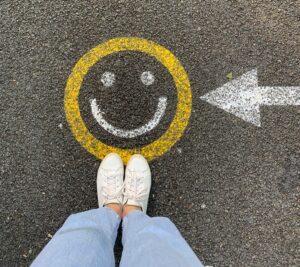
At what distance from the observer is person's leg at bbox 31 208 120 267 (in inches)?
81.3

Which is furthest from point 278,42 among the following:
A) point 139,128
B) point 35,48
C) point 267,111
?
point 35,48

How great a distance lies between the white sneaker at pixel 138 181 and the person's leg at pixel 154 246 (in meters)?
0.23

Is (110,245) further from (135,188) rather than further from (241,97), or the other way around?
(241,97)

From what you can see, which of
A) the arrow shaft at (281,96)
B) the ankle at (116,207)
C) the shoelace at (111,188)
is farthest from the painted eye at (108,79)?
the arrow shaft at (281,96)

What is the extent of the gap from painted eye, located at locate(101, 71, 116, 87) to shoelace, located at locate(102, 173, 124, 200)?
1.90ft

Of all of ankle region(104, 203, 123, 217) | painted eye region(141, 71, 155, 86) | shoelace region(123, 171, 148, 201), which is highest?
painted eye region(141, 71, 155, 86)

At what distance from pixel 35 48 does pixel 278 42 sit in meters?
1.55

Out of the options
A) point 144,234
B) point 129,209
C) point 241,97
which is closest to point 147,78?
point 241,97

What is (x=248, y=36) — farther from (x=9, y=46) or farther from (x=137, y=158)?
(x=9, y=46)

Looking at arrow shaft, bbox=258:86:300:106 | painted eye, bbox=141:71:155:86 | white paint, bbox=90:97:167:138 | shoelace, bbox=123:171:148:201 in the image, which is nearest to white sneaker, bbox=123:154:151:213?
shoelace, bbox=123:171:148:201

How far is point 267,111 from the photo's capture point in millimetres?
2713

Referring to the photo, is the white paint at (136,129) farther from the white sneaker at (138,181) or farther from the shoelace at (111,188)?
the shoelace at (111,188)

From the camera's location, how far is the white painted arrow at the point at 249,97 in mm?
2713

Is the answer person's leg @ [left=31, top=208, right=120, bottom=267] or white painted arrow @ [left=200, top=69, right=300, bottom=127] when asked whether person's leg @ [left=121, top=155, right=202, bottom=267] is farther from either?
white painted arrow @ [left=200, top=69, right=300, bottom=127]
